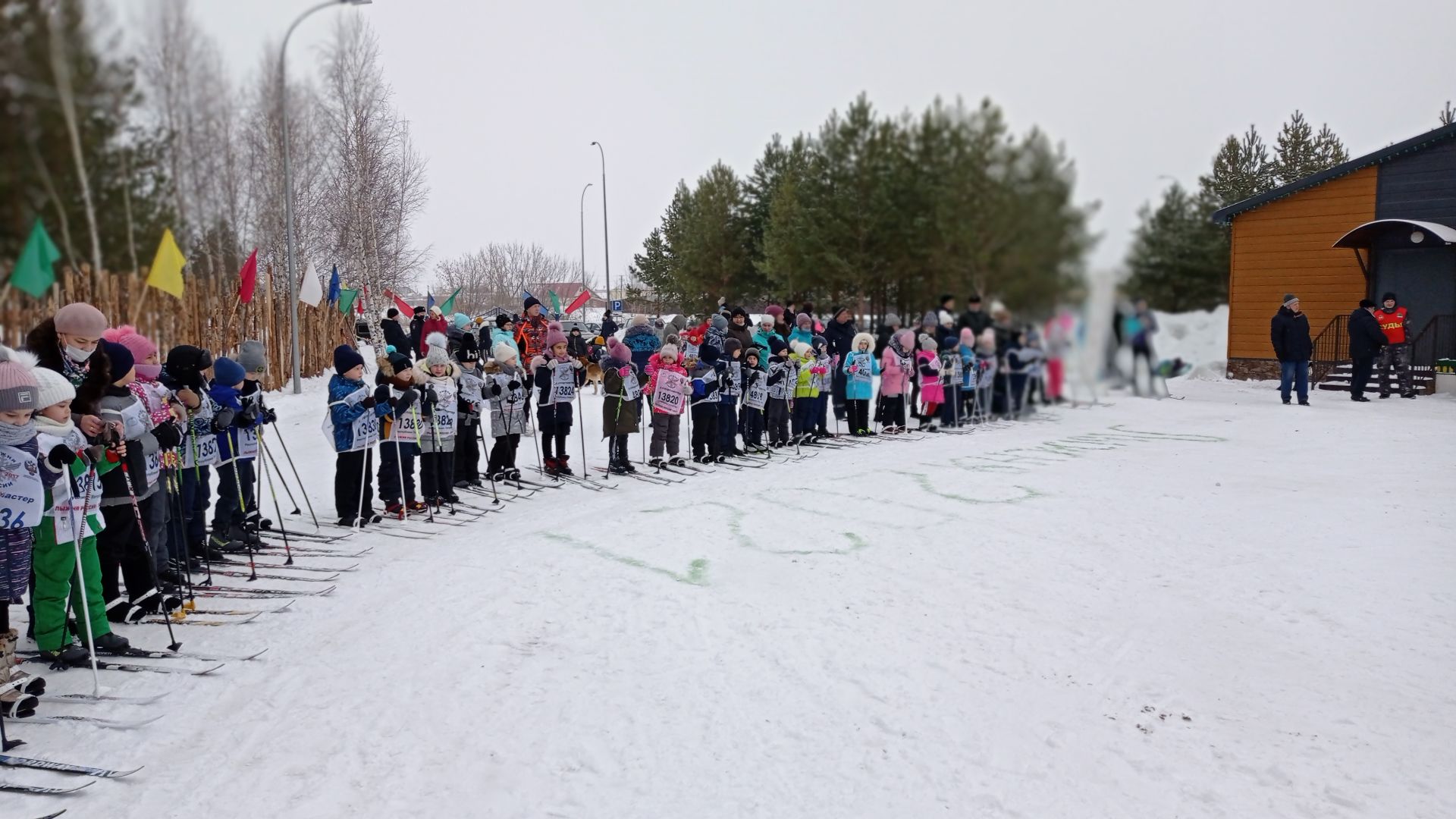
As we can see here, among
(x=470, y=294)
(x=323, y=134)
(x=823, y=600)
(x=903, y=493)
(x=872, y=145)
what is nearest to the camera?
(x=872, y=145)

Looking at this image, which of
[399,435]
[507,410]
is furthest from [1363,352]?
[399,435]

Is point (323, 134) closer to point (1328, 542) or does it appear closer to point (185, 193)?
point (185, 193)

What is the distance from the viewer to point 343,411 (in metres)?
9.38

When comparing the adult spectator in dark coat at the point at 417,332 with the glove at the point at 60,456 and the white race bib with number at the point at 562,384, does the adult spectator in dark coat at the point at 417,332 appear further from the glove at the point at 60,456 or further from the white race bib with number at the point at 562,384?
the glove at the point at 60,456

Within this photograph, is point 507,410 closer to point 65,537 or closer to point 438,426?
point 438,426

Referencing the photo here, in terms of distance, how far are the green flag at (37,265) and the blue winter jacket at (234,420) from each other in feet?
24.2

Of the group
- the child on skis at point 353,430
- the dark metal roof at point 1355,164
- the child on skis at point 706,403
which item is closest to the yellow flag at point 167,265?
the dark metal roof at point 1355,164

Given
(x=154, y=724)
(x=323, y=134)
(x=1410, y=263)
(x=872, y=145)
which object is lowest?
(x=154, y=724)

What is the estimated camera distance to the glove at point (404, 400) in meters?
9.66

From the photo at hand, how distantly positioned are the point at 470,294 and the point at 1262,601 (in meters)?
56.9

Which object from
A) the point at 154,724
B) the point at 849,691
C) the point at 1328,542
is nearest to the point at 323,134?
the point at 154,724

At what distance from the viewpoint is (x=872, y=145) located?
169 centimetres

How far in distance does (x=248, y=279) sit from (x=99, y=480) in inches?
127

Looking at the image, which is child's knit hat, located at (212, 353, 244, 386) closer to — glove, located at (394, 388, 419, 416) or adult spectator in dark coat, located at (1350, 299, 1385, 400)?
glove, located at (394, 388, 419, 416)
